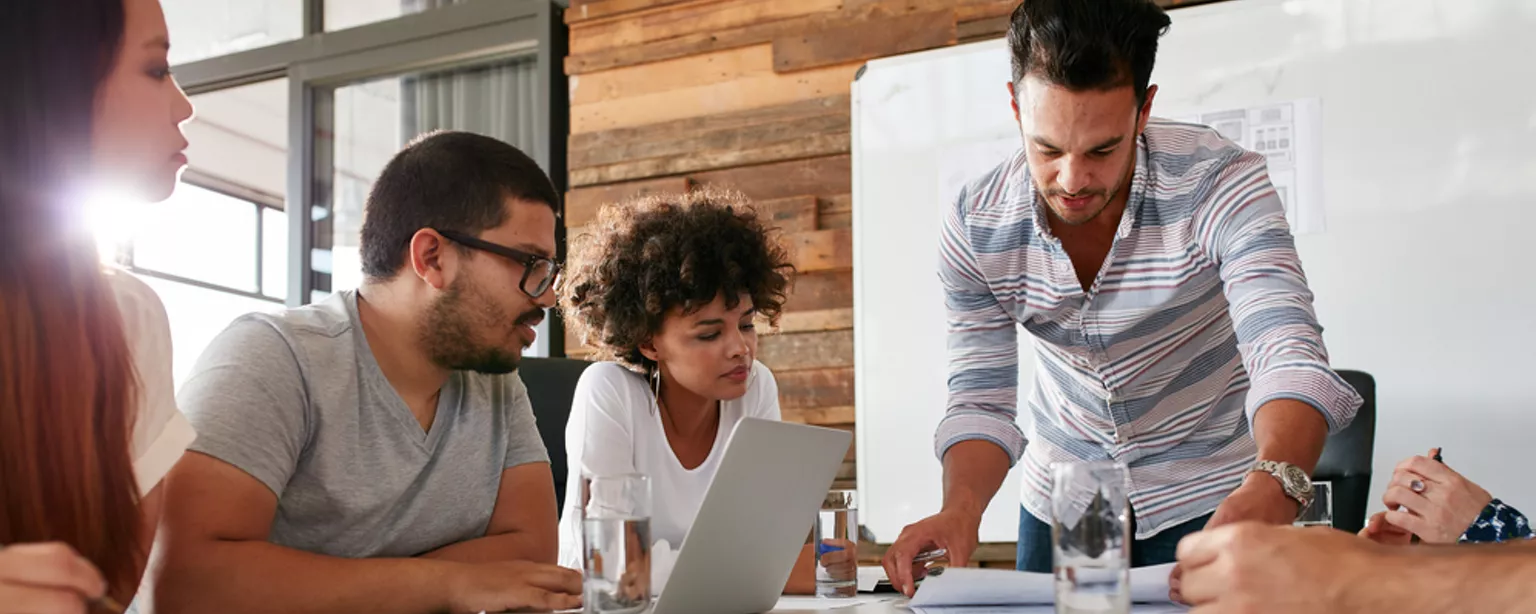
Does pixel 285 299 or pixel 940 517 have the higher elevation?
pixel 285 299

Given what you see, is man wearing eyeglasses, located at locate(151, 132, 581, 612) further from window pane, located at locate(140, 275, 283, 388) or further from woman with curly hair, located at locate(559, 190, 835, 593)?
window pane, located at locate(140, 275, 283, 388)

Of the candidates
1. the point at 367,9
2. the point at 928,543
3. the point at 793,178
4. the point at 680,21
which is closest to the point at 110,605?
the point at 928,543

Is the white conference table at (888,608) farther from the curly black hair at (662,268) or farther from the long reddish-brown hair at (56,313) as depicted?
the curly black hair at (662,268)

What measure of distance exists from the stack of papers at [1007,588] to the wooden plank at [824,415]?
83.8 inches

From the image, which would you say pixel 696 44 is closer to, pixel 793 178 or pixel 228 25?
pixel 793 178

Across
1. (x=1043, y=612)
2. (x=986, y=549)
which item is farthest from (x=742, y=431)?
(x=986, y=549)

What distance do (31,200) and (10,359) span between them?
12cm

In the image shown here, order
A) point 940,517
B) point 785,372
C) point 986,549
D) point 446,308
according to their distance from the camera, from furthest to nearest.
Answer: point 785,372 < point 986,549 < point 446,308 < point 940,517

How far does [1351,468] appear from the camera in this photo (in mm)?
2008

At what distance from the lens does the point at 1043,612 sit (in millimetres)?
1104

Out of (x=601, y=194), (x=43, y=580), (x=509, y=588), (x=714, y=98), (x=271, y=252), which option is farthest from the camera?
(x=271, y=252)

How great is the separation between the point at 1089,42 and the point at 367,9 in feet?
10.7

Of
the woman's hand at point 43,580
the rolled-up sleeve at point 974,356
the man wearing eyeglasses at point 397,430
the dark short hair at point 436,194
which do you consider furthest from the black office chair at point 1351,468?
the woman's hand at point 43,580

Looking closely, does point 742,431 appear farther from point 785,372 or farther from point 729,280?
point 785,372
